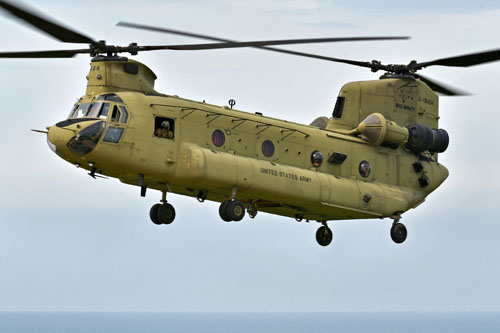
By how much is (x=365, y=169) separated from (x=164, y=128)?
7743 mm

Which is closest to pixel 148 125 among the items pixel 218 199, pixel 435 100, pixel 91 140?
pixel 91 140

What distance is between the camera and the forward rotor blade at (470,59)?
1288 inches

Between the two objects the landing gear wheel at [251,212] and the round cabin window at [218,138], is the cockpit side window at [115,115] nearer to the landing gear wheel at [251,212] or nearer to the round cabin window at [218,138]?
the round cabin window at [218,138]

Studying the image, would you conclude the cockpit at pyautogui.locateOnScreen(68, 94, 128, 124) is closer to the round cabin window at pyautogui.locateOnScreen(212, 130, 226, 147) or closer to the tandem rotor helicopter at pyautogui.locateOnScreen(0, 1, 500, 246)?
the tandem rotor helicopter at pyautogui.locateOnScreen(0, 1, 500, 246)

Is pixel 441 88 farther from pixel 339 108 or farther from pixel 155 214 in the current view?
pixel 155 214

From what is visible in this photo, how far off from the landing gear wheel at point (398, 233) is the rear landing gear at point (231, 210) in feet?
21.9

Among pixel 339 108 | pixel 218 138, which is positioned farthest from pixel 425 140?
pixel 218 138

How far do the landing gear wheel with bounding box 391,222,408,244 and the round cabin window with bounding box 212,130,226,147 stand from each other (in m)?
7.26

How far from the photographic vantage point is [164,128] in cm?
3019

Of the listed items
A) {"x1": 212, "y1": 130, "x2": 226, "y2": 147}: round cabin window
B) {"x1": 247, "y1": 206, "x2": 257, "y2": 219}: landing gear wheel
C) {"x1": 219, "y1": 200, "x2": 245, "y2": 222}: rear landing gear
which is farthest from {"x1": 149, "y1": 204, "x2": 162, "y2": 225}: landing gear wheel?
{"x1": 247, "y1": 206, "x2": 257, "y2": 219}: landing gear wheel

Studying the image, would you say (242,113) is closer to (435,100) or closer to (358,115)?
(358,115)

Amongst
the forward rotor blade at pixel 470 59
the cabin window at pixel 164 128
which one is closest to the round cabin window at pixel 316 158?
the forward rotor blade at pixel 470 59

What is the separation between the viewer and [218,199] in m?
32.7

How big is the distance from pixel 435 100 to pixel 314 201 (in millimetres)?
7477
